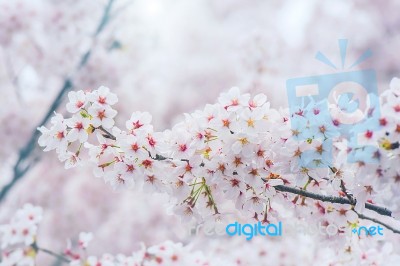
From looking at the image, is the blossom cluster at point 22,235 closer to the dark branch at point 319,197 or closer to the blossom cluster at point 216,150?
the blossom cluster at point 216,150

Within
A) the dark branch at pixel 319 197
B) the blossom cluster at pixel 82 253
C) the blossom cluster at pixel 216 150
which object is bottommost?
the blossom cluster at pixel 82 253

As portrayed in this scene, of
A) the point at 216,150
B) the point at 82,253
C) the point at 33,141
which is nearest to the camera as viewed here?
the point at 216,150

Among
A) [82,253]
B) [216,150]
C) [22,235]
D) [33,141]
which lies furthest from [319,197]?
[33,141]

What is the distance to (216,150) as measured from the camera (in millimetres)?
1319

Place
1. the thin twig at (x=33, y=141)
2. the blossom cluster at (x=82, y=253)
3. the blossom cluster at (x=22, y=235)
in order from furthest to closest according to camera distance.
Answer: the thin twig at (x=33, y=141) → the blossom cluster at (x=22, y=235) → the blossom cluster at (x=82, y=253)

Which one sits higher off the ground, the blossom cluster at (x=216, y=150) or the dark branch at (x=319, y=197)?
the blossom cluster at (x=216, y=150)

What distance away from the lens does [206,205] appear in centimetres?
144

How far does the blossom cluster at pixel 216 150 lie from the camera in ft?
4.20

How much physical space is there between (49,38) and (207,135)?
4.59 m

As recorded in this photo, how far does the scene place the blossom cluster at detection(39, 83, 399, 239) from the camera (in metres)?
1.28

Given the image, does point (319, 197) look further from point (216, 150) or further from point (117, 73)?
point (117, 73)

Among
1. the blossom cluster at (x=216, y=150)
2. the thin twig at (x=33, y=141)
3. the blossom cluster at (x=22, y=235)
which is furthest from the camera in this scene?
the thin twig at (x=33, y=141)

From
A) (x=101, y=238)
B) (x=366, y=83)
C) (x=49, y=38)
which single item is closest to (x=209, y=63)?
(x=101, y=238)

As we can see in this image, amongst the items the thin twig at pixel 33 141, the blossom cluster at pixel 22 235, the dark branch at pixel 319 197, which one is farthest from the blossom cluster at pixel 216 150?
the thin twig at pixel 33 141
